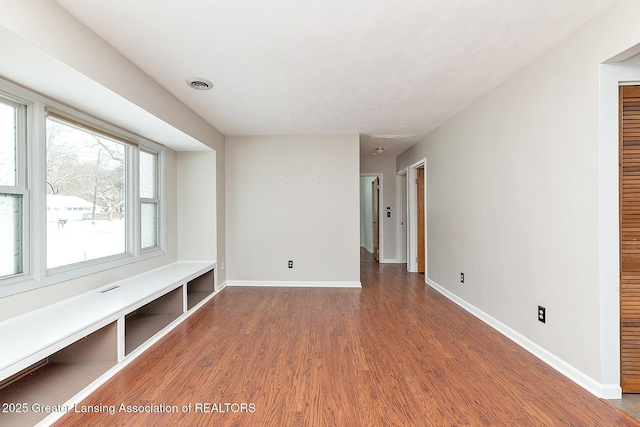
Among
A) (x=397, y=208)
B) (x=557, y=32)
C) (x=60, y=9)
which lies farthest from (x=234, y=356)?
(x=397, y=208)

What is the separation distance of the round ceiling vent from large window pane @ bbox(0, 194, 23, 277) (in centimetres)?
155

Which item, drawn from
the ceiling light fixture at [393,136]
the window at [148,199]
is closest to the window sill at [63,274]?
the window at [148,199]

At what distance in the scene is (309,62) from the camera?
2.23m

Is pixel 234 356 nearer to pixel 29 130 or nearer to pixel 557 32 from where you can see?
pixel 29 130

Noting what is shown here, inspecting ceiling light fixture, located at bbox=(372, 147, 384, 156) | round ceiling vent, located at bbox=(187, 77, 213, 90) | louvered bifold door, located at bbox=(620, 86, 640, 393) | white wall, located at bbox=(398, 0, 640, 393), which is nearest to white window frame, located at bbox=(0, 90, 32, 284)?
round ceiling vent, located at bbox=(187, 77, 213, 90)

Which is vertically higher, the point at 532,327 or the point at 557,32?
the point at 557,32

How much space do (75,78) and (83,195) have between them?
1178 millimetres

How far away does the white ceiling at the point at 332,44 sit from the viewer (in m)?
1.64

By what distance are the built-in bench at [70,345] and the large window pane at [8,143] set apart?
3.07 ft

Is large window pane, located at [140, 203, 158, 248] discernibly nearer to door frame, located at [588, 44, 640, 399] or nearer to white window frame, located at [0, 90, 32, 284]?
white window frame, located at [0, 90, 32, 284]

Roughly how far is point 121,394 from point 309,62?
2.70 meters

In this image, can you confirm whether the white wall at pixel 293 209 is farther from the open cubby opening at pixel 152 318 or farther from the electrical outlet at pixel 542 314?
the electrical outlet at pixel 542 314

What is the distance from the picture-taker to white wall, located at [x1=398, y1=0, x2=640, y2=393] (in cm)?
176

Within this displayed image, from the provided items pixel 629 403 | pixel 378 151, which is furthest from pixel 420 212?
pixel 629 403
